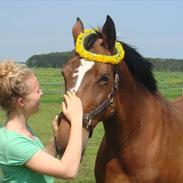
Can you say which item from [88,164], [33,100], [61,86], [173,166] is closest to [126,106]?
[173,166]

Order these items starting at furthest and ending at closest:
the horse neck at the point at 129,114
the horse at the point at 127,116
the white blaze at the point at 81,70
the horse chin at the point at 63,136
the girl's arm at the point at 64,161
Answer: the horse neck at the point at 129,114 < the horse at the point at 127,116 < the white blaze at the point at 81,70 < the horse chin at the point at 63,136 < the girl's arm at the point at 64,161

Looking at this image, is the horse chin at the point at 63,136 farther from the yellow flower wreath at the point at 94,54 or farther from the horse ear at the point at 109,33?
the horse ear at the point at 109,33

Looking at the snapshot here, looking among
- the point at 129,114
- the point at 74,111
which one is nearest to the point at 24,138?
the point at 74,111

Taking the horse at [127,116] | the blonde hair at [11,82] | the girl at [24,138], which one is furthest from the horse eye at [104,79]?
the blonde hair at [11,82]

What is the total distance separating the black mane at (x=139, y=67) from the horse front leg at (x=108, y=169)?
0.70 m

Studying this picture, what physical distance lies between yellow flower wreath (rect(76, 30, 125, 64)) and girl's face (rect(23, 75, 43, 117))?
0.97 meters

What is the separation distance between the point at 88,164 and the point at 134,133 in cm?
472

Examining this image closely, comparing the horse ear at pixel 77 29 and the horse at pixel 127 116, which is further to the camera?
the horse ear at pixel 77 29

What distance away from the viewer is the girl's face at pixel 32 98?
8.18ft

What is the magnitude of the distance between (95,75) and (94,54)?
0.18 meters

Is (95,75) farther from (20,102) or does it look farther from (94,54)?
(20,102)

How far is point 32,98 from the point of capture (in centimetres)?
252

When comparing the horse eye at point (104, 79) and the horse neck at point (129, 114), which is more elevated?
the horse eye at point (104, 79)

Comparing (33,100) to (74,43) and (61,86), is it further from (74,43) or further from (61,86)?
(61,86)
